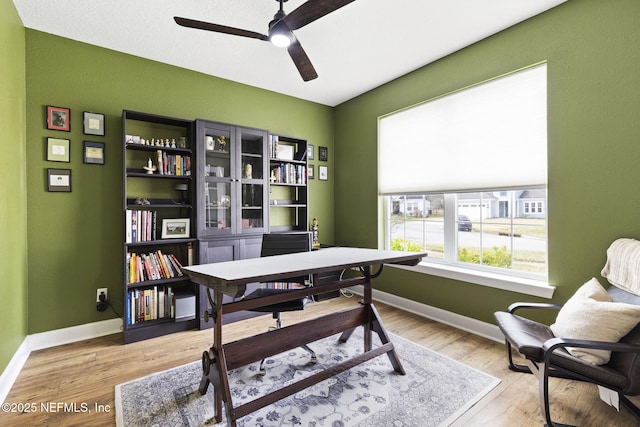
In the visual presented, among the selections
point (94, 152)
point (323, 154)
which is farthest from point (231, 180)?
point (323, 154)

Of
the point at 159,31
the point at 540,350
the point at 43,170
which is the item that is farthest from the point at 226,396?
the point at 159,31

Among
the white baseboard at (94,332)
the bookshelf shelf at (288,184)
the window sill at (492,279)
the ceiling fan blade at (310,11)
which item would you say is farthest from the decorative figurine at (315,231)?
the ceiling fan blade at (310,11)

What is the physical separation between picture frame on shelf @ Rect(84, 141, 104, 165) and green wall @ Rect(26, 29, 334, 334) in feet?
0.15

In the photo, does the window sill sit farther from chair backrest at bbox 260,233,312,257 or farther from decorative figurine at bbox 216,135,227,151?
decorative figurine at bbox 216,135,227,151

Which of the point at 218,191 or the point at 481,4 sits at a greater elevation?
the point at 481,4

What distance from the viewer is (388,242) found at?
12.6 ft

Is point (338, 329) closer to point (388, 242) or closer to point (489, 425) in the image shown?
point (489, 425)

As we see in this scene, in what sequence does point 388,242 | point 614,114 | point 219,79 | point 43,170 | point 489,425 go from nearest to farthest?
point 489,425, point 614,114, point 43,170, point 219,79, point 388,242

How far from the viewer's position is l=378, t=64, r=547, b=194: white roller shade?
8.07 feet

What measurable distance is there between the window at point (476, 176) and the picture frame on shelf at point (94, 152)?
10.3ft

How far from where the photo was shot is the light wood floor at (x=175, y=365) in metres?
1.67

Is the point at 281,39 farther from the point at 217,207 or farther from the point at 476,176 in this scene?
the point at 476,176

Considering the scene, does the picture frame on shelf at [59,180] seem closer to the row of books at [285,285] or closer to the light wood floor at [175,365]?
the light wood floor at [175,365]

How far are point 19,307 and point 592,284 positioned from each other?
423 cm
